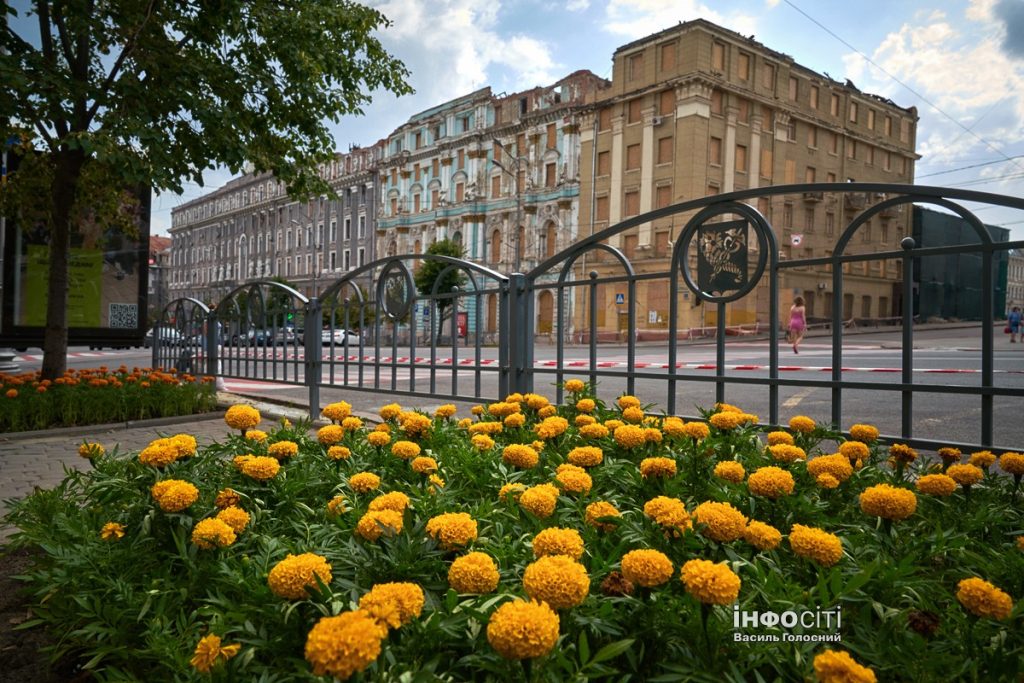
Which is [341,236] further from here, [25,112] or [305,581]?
[305,581]

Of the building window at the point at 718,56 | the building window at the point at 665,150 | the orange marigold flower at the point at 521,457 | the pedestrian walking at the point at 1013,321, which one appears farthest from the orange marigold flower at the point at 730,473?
the building window at the point at 718,56

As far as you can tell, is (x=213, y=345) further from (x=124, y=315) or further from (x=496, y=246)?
(x=496, y=246)

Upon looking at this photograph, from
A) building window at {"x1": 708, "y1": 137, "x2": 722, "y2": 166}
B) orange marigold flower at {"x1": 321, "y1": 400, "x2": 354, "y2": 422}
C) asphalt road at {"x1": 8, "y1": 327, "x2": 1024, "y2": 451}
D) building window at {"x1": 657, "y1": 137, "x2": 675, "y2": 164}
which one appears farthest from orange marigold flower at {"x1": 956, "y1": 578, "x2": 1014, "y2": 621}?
building window at {"x1": 708, "y1": 137, "x2": 722, "y2": 166}

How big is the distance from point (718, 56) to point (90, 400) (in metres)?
36.8

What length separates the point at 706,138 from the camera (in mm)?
35375

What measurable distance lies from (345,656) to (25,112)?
7.55m

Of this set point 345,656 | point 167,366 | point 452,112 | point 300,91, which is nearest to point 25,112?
point 300,91

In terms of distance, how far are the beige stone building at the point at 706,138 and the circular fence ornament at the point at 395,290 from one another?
28.1 metres

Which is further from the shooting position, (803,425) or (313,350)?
(313,350)

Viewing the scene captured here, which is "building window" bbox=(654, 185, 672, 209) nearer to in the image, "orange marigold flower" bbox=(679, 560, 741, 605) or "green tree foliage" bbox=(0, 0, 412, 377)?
"green tree foliage" bbox=(0, 0, 412, 377)

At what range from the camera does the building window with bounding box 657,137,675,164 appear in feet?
119

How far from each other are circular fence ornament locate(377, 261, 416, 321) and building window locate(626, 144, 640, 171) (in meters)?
33.8

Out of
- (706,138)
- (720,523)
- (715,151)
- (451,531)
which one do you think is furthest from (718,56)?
(451,531)

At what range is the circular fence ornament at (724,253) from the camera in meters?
3.44
